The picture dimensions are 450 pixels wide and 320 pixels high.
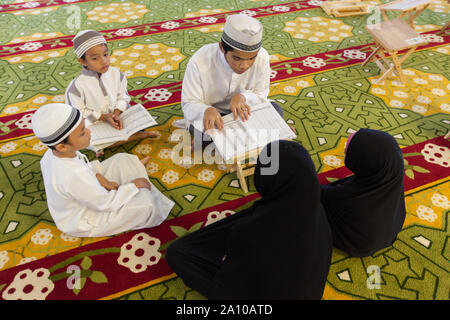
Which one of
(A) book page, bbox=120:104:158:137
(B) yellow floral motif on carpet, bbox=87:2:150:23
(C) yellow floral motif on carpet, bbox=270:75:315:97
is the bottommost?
(C) yellow floral motif on carpet, bbox=270:75:315:97

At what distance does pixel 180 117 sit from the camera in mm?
2760

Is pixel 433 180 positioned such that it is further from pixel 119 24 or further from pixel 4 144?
pixel 119 24

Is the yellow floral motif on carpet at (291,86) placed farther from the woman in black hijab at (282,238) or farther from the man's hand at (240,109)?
the woman in black hijab at (282,238)

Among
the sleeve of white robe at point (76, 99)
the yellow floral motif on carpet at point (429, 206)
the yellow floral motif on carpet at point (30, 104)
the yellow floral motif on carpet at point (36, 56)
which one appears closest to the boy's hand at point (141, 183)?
the sleeve of white robe at point (76, 99)

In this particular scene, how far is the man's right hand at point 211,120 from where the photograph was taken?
1.94 metres

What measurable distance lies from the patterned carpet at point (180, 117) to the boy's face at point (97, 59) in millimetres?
658

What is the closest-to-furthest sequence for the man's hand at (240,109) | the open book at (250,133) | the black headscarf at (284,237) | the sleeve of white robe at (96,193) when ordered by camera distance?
the black headscarf at (284,237) → the sleeve of white robe at (96,193) → the open book at (250,133) → the man's hand at (240,109)

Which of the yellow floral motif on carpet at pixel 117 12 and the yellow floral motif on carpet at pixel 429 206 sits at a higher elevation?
the yellow floral motif on carpet at pixel 117 12

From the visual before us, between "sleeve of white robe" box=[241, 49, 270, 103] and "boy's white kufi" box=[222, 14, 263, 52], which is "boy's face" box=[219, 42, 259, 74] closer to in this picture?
"boy's white kufi" box=[222, 14, 263, 52]

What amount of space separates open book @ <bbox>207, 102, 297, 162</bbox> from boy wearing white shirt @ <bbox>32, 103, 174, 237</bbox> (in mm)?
541

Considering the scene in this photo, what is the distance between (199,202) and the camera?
6.95ft

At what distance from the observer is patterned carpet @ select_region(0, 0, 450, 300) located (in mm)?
1741

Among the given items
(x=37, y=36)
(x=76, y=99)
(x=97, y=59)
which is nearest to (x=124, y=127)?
(x=76, y=99)

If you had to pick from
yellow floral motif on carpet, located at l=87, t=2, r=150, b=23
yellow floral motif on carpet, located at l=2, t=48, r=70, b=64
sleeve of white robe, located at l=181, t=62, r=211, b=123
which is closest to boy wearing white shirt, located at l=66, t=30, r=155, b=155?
sleeve of white robe, located at l=181, t=62, r=211, b=123
